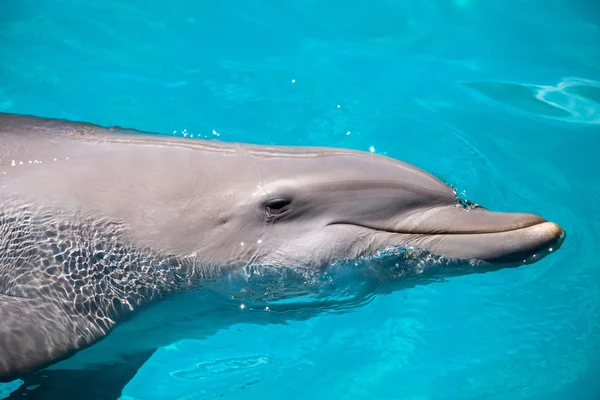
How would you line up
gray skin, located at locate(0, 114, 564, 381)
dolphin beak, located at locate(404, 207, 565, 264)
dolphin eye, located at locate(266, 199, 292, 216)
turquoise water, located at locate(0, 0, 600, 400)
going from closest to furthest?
dolphin beak, located at locate(404, 207, 565, 264), gray skin, located at locate(0, 114, 564, 381), dolphin eye, located at locate(266, 199, 292, 216), turquoise water, located at locate(0, 0, 600, 400)

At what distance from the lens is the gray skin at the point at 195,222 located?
14.2ft

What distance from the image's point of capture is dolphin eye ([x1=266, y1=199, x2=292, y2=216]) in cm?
445

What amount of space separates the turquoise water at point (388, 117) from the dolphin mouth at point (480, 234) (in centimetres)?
181

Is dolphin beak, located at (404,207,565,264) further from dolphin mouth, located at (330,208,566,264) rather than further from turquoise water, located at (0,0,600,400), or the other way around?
turquoise water, located at (0,0,600,400)

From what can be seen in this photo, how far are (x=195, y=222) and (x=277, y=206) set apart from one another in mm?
597

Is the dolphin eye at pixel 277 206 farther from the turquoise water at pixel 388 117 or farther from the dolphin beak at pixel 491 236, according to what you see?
the turquoise water at pixel 388 117

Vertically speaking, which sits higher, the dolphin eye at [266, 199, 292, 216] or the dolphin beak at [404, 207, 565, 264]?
the dolphin beak at [404, 207, 565, 264]

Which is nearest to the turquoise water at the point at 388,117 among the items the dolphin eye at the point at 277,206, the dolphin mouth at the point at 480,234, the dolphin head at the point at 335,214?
the dolphin head at the point at 335,214

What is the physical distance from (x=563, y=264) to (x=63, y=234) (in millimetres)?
5159

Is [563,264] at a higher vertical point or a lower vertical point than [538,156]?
lower

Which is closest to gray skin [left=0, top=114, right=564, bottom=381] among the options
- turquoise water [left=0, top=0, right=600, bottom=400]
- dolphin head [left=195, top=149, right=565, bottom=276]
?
dolphin head [left=195, top=149, right=565, bottom=276]

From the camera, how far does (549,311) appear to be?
6.48 metres


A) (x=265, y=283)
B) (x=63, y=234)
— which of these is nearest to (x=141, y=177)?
(x=63, y=234)

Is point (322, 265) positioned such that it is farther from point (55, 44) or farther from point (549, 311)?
point (55, 44)
